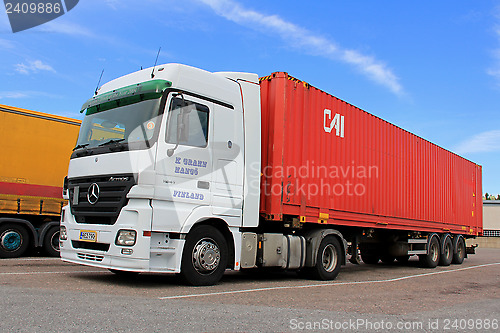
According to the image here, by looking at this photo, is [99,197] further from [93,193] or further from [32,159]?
[32,159]

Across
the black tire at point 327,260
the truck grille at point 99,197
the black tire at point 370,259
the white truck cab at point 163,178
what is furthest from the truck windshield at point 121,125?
the black tire at point 370,259

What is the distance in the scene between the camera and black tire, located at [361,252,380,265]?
587 inches

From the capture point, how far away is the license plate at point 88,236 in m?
6.91

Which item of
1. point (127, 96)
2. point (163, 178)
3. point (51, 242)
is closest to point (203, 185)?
point (163, 178)

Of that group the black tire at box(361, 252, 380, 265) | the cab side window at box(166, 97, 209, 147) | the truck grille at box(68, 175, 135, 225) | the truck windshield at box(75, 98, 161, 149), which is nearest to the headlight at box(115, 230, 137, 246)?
the truck grille at box(68, 175, 135, 225)

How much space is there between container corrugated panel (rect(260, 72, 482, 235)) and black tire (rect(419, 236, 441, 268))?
0.56 meters

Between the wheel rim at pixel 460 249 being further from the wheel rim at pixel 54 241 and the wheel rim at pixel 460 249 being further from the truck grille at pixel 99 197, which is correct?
the truck grille at pixel 99 197

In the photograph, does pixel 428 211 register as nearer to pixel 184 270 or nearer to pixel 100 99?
pixel 184 270

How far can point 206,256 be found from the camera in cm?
719

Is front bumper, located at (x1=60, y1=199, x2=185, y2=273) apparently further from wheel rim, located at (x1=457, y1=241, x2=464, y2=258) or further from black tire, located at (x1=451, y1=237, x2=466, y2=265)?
wheel rim, located at (x1=457, y1=241, x2=464, y2=258)

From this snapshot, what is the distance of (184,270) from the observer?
273 inches

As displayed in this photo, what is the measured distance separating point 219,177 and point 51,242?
21.4 ft

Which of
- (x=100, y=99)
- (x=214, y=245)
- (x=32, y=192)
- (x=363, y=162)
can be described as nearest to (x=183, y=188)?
(x=214, y=245)

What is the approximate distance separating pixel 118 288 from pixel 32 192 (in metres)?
6.14
